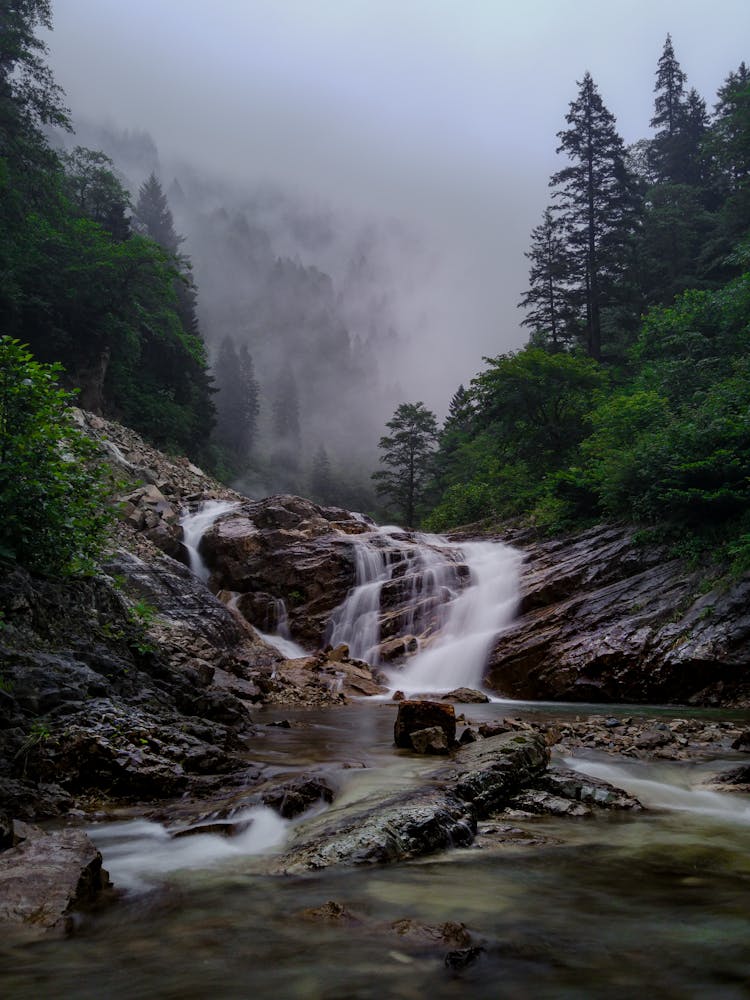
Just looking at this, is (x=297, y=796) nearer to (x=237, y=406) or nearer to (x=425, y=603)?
(x=425, y=603)

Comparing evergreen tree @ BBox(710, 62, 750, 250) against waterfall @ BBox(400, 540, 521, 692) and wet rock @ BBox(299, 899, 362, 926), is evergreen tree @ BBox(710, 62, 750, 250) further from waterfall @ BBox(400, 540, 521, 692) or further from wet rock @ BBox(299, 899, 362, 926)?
wet rock @ BBox(299, 899, 362, 926)

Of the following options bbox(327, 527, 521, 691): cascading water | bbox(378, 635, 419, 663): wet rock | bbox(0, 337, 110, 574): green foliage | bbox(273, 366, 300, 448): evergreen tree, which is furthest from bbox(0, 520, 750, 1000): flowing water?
bbox(273, 366, 300, 448): evergreen tree

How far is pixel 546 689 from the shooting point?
531 inches

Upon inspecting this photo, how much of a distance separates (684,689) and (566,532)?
786 cm

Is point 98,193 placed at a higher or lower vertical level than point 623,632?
higher

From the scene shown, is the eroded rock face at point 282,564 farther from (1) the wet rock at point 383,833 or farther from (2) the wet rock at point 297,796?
(1) the wet rock at point 383,833

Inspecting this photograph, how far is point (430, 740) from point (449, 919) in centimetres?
419

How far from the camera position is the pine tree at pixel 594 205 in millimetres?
32781

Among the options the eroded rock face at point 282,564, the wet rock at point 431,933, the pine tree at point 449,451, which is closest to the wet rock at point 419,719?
the wet rock at point 431,933

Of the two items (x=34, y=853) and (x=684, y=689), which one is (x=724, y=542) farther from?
(x=34, y=853)

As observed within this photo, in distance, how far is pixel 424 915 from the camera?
320 centimetres

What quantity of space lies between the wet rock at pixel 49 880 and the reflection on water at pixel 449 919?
174 mm

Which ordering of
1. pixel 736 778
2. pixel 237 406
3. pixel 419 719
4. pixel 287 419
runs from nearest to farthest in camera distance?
1. pixel 736 778
2. pixel 419 719
3. pixel 237 406
4. pixel 287 419

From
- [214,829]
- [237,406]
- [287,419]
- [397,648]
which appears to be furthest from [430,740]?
[287,419]
